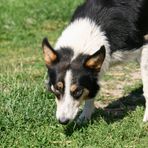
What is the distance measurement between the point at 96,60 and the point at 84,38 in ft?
1.66

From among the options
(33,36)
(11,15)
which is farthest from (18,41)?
(11,15)

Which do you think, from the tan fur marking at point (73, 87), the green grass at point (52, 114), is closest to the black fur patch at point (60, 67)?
the tan fur marking at point (73, 87)

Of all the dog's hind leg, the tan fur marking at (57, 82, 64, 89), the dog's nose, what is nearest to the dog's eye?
the tan fur marking at (57, 82, 64, 89)

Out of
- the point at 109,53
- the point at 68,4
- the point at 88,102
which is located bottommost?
the point at 68,4

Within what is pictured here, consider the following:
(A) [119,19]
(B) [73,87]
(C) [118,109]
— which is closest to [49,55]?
(B) [73,87]

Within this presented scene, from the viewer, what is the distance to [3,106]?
668cm

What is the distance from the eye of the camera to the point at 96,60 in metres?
6.08

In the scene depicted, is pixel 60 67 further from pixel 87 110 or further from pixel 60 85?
pixel 87 110

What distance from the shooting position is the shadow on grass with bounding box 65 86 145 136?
21.5 feet

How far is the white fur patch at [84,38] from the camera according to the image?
6383 millimetres

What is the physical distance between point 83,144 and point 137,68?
3454 millimetres

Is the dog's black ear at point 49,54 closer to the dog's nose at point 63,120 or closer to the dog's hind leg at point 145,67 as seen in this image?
the dog's nose at point 63,120

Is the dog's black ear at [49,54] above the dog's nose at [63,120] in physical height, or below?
above

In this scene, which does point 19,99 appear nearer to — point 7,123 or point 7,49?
point 7,123
